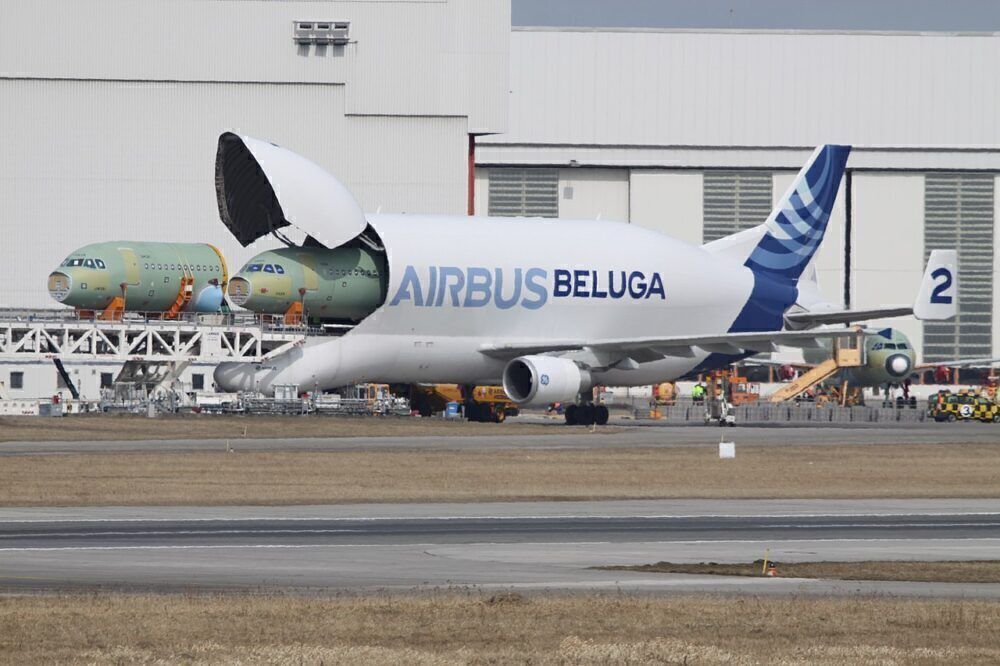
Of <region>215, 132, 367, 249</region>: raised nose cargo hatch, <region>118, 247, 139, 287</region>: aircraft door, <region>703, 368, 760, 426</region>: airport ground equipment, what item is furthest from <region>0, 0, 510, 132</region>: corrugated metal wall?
<region>118, 247, 139, 287</region>: aircraft door

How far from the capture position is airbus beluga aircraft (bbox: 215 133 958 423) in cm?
6094

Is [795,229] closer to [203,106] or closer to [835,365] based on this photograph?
[835,365]

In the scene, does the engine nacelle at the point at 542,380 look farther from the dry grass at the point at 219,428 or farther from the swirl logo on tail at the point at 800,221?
the swirl logo on tail at the point at 800,221

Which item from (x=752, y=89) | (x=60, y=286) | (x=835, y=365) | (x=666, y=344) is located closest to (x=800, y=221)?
(x=666, y=344)

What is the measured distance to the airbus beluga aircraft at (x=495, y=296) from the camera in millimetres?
60938

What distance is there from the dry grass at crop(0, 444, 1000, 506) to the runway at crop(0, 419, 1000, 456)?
196 cm

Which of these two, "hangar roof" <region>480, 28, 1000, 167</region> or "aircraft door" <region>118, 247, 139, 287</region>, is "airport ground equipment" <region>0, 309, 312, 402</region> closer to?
"aircraft door" <region>118, 247, 139, 287</region>

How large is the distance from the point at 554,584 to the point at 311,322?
138ft

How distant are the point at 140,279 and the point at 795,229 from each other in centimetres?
2771

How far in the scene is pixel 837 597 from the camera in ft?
68.2

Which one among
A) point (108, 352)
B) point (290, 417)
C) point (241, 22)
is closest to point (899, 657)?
point (290, 417)

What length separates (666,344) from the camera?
64.7 m

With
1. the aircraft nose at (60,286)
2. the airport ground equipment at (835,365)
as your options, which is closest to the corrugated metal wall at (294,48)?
the airport ground equipment at (835,365)

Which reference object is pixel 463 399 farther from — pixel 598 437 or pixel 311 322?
pixel 598 437
